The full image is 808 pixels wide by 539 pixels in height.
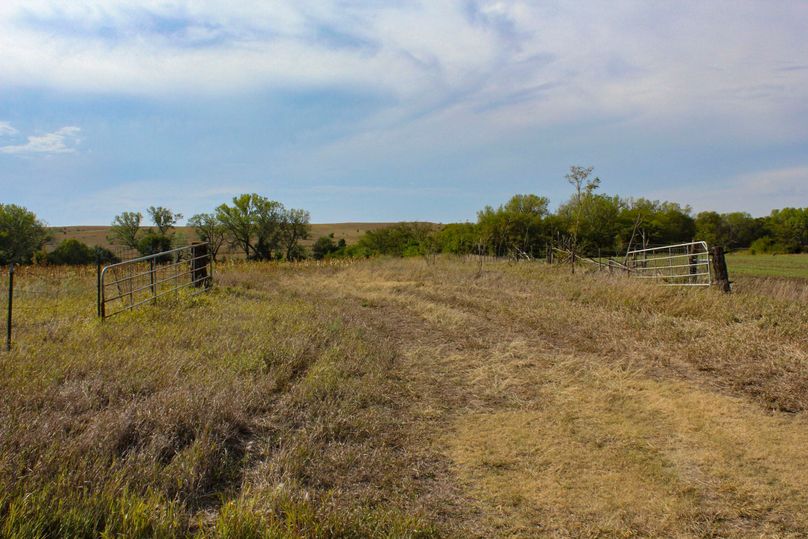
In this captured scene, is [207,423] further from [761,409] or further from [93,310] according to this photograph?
[93,310]

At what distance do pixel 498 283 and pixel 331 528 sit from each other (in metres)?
15.0

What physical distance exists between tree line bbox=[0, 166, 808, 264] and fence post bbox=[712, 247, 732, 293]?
10.4 m

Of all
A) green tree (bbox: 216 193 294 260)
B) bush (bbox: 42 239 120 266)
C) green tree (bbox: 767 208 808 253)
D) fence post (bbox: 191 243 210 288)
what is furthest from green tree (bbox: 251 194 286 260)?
green tree (bbox: 767 208 808 253)

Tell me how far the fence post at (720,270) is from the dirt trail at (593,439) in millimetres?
3595

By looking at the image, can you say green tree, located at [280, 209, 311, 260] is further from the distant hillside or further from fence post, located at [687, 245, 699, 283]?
fence post, located at [687, 245, 699, 283]

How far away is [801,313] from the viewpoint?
27.2 ft

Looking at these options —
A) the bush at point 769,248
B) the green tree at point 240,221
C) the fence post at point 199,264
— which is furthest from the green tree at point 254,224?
the bush at point 769,248

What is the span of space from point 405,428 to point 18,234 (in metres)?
57.0

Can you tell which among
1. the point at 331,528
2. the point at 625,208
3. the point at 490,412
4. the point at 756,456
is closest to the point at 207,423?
the point at 331,528

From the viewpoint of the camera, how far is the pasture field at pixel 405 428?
3.06 metres

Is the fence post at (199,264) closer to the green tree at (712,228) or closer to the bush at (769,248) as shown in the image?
the green tree at (712,228)

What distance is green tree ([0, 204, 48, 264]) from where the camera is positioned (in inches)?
1813

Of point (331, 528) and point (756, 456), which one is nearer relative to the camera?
point (331, 528)

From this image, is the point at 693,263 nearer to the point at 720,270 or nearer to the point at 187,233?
the point at 720,270
